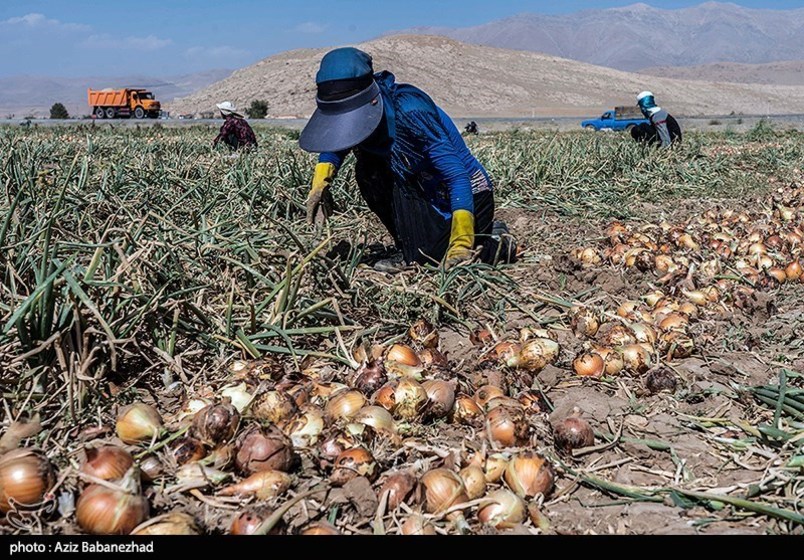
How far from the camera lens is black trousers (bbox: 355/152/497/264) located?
3799 millimetres

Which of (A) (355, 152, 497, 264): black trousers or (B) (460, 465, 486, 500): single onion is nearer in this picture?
(B) (460, 465, 486, 500): single onion

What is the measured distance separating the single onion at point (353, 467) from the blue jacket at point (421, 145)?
202 cm

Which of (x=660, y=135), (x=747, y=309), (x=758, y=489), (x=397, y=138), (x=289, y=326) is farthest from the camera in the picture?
(x=660, y=135)

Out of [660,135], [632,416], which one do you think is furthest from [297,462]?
[660,135]

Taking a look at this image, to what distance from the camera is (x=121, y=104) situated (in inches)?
1380

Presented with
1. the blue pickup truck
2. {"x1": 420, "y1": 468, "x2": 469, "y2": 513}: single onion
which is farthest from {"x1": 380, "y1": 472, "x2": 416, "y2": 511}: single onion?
the blue pickup truck

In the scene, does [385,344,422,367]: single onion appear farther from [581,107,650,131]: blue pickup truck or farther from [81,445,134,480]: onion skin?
[581,107,650,131]: blue pickup truck

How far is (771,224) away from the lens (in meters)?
4.95

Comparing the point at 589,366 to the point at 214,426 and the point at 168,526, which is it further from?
the point at 168,526

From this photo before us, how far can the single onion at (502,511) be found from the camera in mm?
1652

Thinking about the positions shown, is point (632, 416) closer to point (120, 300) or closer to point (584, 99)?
point (120, 300)

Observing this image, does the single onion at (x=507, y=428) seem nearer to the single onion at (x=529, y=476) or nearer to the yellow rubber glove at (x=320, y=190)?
the single onion at (x=529, y=476)

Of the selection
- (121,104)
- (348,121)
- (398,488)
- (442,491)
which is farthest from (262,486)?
(121,104)

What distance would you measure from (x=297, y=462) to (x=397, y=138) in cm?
213
